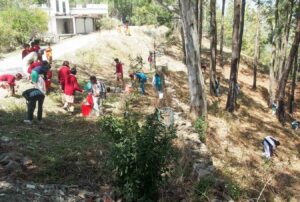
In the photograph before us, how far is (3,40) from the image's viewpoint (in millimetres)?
30641

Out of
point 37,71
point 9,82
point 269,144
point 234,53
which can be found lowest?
point 269,144

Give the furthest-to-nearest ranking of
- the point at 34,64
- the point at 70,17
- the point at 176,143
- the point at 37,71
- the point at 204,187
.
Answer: the point at 70,17 < the point at 34,64 < the point at 37,71 < the point at 176,143 < the point at 204,187

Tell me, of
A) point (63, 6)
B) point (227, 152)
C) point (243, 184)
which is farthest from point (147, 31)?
point (243, 184)

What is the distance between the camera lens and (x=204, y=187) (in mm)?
7312

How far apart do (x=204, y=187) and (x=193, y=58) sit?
259 inches

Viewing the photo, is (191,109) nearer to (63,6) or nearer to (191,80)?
(191,80)

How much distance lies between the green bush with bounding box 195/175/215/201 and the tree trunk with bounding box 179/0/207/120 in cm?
614

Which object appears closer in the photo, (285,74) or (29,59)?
(29,59)

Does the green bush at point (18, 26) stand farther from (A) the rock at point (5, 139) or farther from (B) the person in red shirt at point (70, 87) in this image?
(A) the rock at point (5, 139)

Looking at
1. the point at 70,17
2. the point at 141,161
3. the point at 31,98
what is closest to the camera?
the point at 141,161

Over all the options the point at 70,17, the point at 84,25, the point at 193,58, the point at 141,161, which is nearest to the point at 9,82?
the point at 193,58

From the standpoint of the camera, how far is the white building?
162 feet

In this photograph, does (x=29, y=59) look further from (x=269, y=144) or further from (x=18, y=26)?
(x=18, y=26)

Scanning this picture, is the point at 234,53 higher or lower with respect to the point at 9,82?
higher
